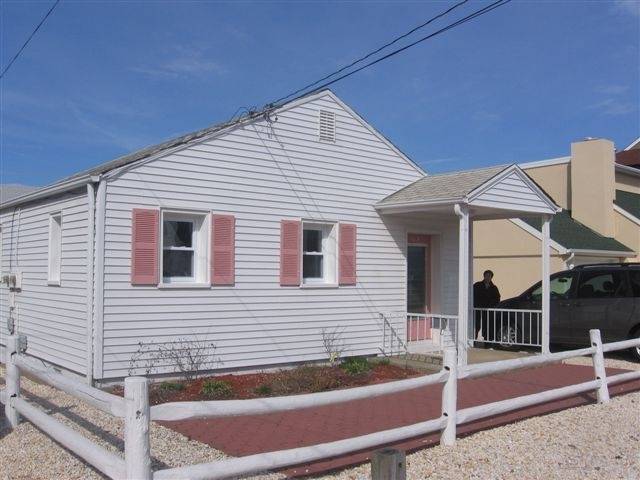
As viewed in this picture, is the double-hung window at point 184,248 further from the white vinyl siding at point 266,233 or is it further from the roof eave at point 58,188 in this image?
the roof eave at point 58,188

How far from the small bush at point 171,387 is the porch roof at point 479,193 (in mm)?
5284

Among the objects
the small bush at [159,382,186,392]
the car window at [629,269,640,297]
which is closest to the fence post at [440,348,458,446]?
the small bush at [159,382,186,392]

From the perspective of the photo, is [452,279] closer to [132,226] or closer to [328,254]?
[328,254]

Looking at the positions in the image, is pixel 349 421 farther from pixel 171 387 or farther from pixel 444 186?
pixel 444 186

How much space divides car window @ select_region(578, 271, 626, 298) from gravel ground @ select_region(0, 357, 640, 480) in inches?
211

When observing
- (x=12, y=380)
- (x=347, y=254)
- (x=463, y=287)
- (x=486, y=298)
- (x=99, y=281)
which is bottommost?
(x=12, y=380)

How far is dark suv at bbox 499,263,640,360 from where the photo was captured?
495 inches

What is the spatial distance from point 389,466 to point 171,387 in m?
6.06

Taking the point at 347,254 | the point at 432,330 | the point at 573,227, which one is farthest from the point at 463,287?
the point at 573,227

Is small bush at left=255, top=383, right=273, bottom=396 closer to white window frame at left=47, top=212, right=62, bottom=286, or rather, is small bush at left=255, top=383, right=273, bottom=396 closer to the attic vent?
white window frame at left=47, top=212, right=62, bottom=286

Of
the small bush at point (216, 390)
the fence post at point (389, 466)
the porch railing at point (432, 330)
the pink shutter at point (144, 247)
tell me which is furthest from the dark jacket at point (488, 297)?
the fence post at point (389, 466)

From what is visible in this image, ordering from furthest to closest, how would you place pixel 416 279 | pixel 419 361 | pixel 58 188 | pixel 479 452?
pixel 416 279, pixel 419 361, pixel 58 188, pixel 479 452

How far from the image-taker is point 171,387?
917cm

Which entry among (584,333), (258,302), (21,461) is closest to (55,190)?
(258,302)
